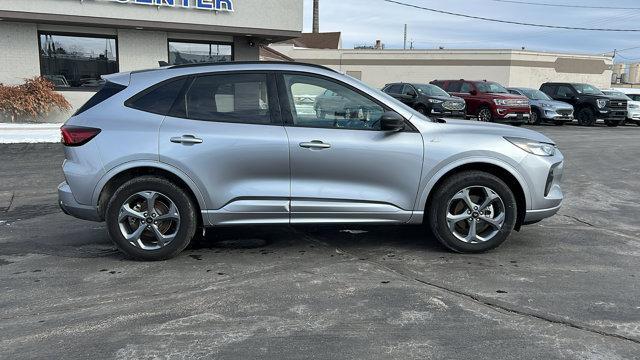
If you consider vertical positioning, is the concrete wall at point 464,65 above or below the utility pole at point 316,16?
below

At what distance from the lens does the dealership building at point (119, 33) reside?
49.1ft

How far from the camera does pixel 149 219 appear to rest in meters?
4.96

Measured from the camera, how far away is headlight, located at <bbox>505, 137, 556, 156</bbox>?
5.16 meters

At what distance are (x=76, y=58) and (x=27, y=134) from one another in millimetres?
3325

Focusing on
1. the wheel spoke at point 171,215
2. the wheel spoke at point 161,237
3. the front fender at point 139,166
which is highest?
the front fender at point 139,166

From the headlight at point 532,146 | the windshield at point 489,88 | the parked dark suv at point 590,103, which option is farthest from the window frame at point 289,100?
the parked dark suv at point 590,103

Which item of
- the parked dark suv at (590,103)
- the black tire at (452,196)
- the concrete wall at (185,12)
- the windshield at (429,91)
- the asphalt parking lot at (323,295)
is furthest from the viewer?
the parked dark suv at (590,103)

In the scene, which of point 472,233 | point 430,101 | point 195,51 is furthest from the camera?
point 430,101

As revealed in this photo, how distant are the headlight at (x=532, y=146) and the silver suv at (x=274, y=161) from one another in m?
0.01

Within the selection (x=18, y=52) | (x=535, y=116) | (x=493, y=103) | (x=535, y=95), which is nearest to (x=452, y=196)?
(x=18, y=52)

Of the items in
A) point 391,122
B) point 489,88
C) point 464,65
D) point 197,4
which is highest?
point 197,4

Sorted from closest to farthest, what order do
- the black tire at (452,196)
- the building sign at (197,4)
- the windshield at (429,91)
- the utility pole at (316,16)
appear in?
the black tire at (452,196)
the building sign at (197,4)
the windshield at (429,91)
the utility pole at (316,16)

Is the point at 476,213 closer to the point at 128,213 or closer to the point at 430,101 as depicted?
the point at 128,213

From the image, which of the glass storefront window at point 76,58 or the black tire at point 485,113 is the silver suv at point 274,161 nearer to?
the glass storefront window at point 76,58
